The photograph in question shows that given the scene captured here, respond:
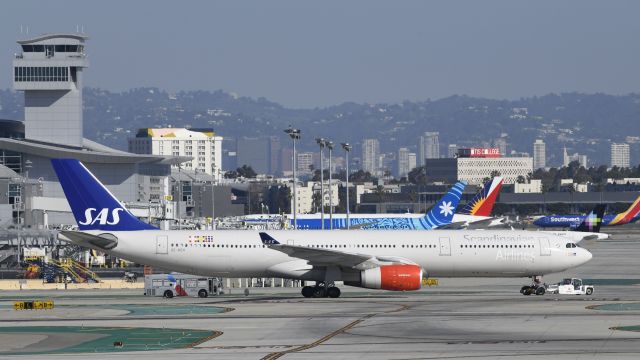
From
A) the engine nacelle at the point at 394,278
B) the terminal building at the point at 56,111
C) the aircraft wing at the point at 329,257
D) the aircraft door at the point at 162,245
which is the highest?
the terminal building at the point at 56,111

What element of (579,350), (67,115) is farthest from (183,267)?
(67,115)

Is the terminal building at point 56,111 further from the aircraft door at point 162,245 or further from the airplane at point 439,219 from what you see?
the aircraft door at point 162,245

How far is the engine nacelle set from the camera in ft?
201

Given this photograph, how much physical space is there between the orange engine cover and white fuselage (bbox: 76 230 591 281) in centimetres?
172

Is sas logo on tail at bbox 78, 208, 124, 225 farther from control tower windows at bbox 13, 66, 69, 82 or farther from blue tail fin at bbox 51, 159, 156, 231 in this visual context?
control tower windows at bbox 13, 66, 69, 82

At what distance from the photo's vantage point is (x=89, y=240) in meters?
61.6

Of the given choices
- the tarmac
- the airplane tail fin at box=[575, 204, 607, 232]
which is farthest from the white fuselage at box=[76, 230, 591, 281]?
the airplane tail fin at box=[575, 204, 607, 232]

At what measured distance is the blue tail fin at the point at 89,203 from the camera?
62.9m

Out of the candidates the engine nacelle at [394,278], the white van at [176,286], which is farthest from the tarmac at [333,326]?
the white van at [176,286]

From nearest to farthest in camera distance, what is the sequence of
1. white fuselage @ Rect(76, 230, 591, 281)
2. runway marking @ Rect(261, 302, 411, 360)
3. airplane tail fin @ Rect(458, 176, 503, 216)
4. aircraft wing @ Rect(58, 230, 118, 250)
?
runway marking @ Rect(261, 302, 411, 360)
aircraft wing @ Rect(58, 230, 118, 250)
white fuselage @ Rect(76, 230, 591, 281)
airplane tail fin @ Rect(458, 176, 503, 216)

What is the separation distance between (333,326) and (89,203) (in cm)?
2034

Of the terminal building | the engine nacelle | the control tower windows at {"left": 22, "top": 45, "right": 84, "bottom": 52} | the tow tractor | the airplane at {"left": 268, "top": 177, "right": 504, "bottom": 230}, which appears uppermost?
the control tower windows at {"left": 22, "top": 45, "right": 84, "bottom": 52}

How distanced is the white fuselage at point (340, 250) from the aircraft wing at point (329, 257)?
0.57m

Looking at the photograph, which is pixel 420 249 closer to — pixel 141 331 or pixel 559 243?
pixel 559 243
